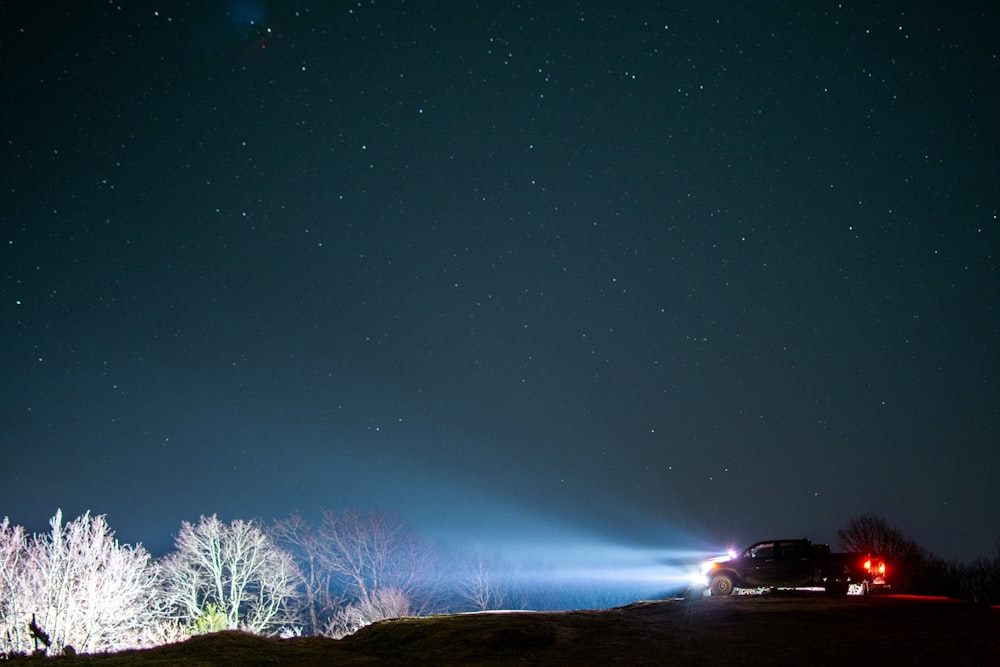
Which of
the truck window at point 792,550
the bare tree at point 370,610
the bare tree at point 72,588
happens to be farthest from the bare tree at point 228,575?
the truck window at point 792,550

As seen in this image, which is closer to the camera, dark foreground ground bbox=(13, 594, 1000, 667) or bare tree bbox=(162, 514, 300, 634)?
dark foreground ground bbox=(13, 594, 1000, 667)

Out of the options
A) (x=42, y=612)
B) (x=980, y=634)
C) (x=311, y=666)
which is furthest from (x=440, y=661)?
(x=42, y=612)

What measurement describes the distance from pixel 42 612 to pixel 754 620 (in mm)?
29867

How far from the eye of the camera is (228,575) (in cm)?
4200

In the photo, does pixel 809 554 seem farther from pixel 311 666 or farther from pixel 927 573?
pixel 927 573

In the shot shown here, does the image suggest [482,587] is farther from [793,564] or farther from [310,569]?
[793,564]

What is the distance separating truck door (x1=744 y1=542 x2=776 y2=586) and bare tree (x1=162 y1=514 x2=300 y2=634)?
30460 millimetres

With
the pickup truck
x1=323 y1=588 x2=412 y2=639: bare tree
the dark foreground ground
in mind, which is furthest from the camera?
x1=323 y1=588 x2=412 y2=639: bare tree

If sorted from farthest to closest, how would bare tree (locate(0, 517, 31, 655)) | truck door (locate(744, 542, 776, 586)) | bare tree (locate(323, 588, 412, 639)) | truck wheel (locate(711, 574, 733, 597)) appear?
1. bare tree (locate(323, 588, 412, 639))
2. bare tree (locate(0, 517, 31, 655))
3. truck wheel (locate(711, 574, 733, 597))
4. truck door (locate(744, 542, 776, 586))

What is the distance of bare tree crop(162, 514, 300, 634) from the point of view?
40.0 meters

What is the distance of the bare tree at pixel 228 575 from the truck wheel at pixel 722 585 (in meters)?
29.1

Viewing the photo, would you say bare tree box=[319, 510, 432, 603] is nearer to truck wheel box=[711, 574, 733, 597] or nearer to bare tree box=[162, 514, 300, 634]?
bare tree box=[162, 514, 300, 634]

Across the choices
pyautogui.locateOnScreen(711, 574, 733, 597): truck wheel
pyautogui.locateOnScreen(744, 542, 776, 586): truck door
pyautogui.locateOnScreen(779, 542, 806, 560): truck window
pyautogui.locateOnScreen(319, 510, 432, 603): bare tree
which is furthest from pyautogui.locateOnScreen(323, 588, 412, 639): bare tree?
pyautogui.locateOnScreen(779, 542, 806, 560): truck window

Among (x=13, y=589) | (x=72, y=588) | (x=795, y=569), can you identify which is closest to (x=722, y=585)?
(x=795, y=569)
